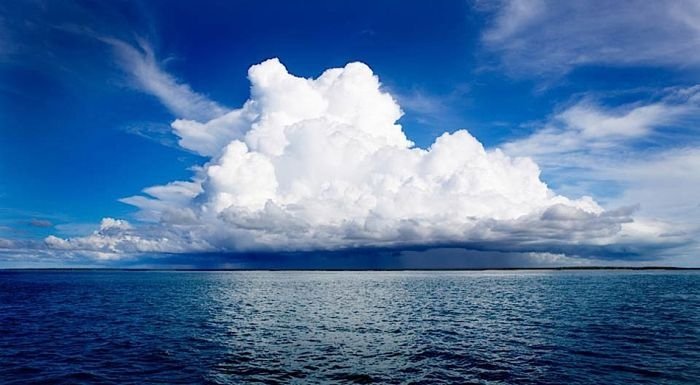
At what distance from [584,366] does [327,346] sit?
24070 millimetres

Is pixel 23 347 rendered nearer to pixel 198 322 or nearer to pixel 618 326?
pixel 198 322

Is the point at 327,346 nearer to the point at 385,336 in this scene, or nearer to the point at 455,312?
the point at 385,336

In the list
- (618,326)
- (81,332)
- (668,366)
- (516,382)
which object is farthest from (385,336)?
(81,332)

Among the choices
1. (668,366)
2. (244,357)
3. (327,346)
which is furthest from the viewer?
(327,346)

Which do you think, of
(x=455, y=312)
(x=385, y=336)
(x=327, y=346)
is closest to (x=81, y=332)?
(x=327, y=346)

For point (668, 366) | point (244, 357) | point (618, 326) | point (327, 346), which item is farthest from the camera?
point (618, 326)

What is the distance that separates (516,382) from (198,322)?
158 ft

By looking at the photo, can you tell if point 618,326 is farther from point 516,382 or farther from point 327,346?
point 327,346

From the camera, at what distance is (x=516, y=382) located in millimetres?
34062

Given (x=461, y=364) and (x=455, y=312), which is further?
(x=455, y=312)

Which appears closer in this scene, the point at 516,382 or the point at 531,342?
the point at 516,382

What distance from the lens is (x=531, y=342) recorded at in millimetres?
49875

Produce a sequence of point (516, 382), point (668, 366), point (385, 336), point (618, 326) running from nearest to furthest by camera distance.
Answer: point (516, 382)
point (668, 366)
point (385, 336)
point (618, 326)

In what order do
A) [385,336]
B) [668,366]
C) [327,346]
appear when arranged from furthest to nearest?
[385,336] → [327,346] → [668,366]
